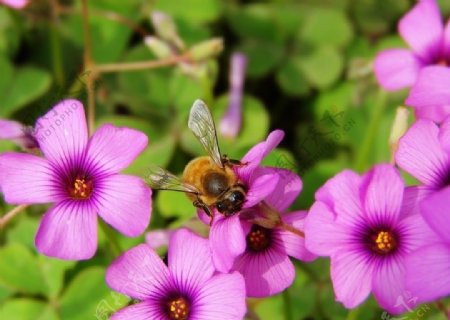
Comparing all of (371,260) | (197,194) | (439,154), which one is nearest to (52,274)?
(197,194)

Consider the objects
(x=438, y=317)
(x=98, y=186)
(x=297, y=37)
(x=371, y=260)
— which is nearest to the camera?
(x=371, y=260)

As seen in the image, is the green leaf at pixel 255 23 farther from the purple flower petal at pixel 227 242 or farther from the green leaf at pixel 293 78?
the purple flower petal at pixel 227 242

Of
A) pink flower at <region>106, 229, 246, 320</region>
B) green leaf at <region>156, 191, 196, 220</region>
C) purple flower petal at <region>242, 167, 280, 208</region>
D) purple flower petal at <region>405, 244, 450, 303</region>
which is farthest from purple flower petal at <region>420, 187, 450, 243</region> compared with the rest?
green leaf at <region>156, 191, 196, 220</region>

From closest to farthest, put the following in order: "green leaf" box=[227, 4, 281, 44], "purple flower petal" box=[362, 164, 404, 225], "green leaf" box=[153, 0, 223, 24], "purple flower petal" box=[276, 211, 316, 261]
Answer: "purple flower petal" box=[362, 164, 404, 225], "purple flower petal" box=[276, 211, 316, 261], "green leaf" box=[153, 0, 223, 24], "green leaf" box=[227, 4, 281, 44]

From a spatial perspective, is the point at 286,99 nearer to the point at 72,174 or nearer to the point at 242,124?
the point at 242,124

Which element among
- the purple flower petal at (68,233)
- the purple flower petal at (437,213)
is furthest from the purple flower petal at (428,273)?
the purple flower petal at (68,233)

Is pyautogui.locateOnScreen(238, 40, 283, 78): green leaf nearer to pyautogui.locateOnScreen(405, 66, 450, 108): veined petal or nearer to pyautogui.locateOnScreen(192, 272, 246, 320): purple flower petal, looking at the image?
pyautogui.locateOnScreen(405, 66, 450, 108): veined petal

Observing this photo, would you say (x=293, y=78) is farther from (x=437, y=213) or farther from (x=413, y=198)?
(x=437, y=213)
